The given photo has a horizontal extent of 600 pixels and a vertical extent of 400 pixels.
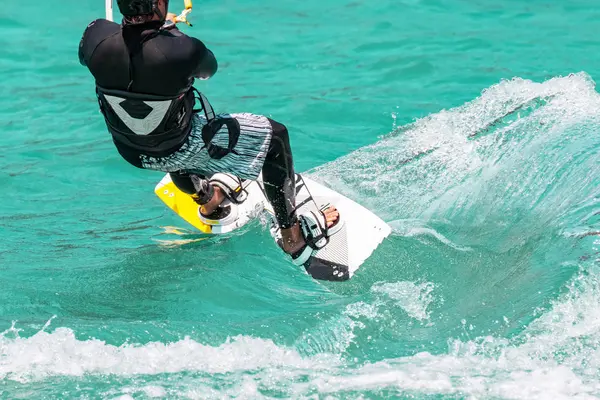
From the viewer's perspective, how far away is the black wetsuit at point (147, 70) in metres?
3.96

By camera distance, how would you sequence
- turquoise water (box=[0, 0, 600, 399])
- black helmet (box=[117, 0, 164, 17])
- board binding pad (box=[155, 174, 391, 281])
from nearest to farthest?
turquoise water (box=[0, 0, 600, 399]) → black helmet (box=[117, 0, 164, 17]) → board binding pad (box=[155, 174, 391, 281])

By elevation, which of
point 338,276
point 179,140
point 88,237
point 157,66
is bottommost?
point 88,237

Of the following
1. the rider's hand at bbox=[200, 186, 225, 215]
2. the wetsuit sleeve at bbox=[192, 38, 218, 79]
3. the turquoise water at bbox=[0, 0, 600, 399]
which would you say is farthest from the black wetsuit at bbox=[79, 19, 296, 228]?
the rider's hand at bbox=[200, 186, 225, 215]

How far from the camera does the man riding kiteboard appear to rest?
3.98 metres

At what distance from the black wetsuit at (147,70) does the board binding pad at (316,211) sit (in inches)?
40.7

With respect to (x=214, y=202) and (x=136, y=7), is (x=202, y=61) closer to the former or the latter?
(x=136, y=7)

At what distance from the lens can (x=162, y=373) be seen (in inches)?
143

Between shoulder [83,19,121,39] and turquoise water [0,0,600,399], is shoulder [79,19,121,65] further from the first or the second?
turquoise water [0,0,600,399]

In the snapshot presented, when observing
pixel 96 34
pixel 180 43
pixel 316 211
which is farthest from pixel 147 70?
pixel 316 211

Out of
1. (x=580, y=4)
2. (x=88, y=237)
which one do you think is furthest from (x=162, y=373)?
(x=580, y=4)

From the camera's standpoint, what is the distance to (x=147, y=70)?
399 centimetres

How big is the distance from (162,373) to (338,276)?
6.20 feet

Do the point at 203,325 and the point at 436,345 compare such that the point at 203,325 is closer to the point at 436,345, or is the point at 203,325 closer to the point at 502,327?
the point at 436,345

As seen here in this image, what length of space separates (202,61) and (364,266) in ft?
6.29
